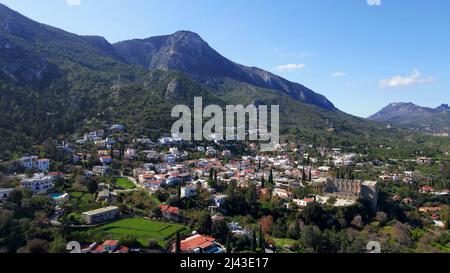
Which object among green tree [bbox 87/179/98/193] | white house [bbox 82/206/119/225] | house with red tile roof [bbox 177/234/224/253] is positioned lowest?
house with red tile roof [bbox 177/234/224/253]

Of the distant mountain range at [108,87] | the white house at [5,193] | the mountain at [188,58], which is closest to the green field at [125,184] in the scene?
the white house at [5,193]

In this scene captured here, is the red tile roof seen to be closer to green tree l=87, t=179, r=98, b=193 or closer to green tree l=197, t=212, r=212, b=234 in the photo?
green tree l=197, t=212, r=212, b=234

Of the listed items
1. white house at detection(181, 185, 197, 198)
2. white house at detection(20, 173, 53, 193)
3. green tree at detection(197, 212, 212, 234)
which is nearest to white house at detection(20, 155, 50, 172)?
white house at detection(20, 173, 53, 193)

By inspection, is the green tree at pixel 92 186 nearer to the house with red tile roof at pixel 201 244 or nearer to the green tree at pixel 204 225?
the green tree at pixel 204 225

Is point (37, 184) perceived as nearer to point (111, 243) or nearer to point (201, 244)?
point (111, 243)
